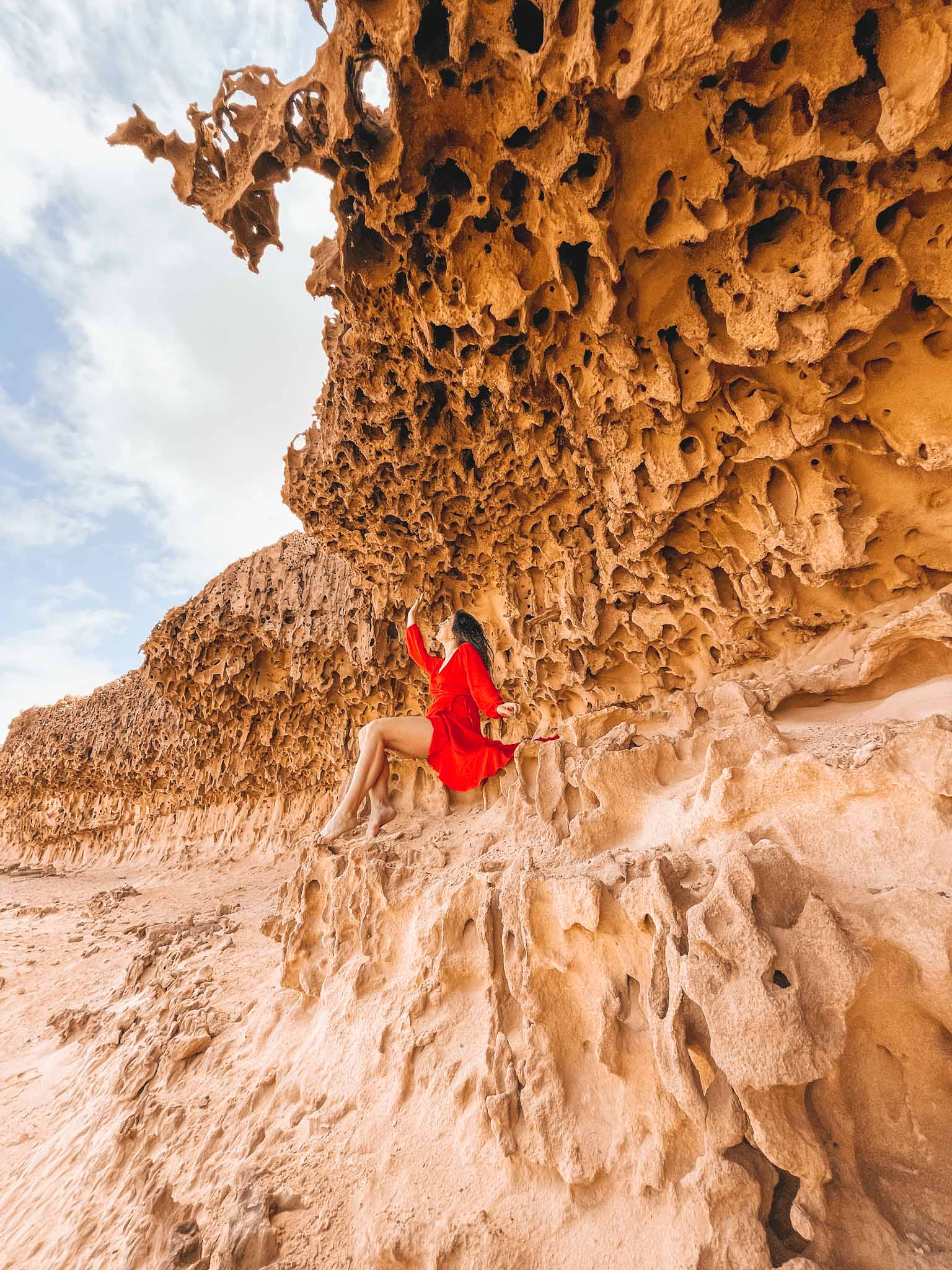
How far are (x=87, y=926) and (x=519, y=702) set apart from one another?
586cm

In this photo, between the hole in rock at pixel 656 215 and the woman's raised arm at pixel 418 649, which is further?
the woman's raised arm at pixel 418 649

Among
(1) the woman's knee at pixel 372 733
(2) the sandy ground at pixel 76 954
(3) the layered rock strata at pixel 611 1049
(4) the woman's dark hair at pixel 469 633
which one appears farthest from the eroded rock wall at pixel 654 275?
(2) the sandy ground at pixel 76 954

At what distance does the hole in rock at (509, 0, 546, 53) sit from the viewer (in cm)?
203

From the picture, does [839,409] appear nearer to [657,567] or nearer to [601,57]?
[657,567]

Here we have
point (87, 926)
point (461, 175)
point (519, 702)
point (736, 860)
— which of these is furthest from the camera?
point (87, 926)

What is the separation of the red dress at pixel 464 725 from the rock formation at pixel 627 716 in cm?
23

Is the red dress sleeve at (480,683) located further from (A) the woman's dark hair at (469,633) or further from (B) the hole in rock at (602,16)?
(B) the hole in rock at (602,16)

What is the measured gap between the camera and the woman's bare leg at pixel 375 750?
3.62m

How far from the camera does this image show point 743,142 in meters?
2.09

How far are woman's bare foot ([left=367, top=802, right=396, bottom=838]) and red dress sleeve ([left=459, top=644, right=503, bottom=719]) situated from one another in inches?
38.5

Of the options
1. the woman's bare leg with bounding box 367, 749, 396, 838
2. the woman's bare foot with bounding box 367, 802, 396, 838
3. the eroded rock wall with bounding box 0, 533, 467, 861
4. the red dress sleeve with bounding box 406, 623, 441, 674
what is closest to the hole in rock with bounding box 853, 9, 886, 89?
the red dress sleeve with bounding box 406, 623, 441, 674

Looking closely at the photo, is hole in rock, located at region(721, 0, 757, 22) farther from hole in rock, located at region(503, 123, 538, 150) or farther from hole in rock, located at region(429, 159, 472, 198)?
hole in rock, located at region(429, 159, 472, 198)

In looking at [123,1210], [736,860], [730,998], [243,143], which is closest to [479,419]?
[243,143]

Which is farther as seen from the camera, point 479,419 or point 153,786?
point 153,786
